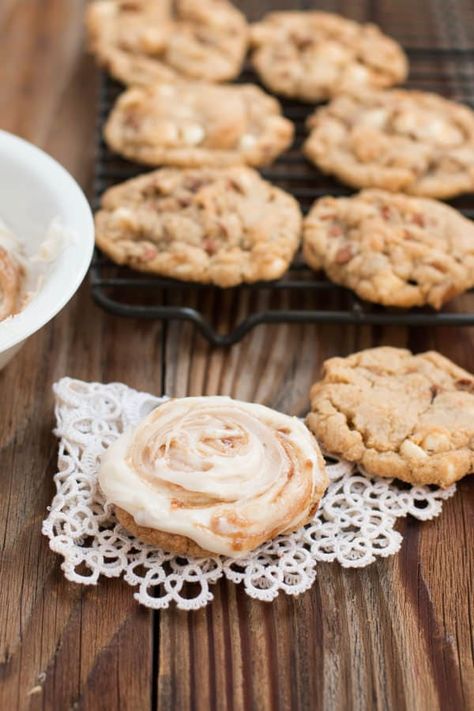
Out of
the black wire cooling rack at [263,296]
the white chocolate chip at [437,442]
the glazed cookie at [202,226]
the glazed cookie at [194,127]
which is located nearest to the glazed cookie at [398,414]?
the white chocolate chip at [437,442]

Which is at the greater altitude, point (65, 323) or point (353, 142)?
point (353, 142)

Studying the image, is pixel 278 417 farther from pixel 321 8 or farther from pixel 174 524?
pixel 321 8

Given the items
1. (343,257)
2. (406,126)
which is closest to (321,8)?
(406,126)

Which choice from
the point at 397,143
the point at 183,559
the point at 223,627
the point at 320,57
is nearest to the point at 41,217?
the point at 183,559

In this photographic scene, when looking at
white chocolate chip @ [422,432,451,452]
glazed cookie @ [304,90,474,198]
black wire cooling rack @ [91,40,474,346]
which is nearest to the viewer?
white chocolate chip @ [422,432,451,452]

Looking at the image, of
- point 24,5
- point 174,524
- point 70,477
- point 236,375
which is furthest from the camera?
point 24,5

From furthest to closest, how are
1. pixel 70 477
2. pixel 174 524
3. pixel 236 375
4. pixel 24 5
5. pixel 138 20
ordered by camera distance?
1. pixel 24 5
2. pixel 138 20
3. pixel 236 375
4. pixel 70 477
5. pixel 174 524

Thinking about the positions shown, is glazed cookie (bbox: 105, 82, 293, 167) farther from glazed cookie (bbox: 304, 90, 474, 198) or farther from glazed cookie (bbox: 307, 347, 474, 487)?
glazed cookie (bbox: 307, 347, 474, 487)

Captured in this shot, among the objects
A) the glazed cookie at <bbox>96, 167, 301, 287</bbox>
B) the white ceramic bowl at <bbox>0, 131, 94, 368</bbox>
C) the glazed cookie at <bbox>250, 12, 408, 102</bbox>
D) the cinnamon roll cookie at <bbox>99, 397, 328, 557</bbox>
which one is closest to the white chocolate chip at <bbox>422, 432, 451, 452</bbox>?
the cinnamon roll cookie at <bbox>99, 397, 328, 557</bbox>
